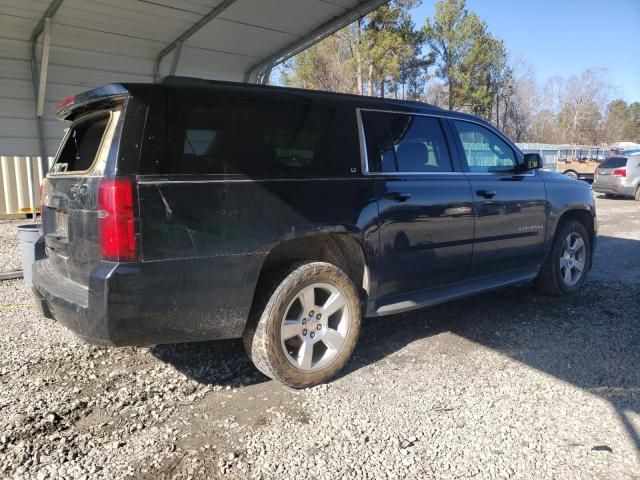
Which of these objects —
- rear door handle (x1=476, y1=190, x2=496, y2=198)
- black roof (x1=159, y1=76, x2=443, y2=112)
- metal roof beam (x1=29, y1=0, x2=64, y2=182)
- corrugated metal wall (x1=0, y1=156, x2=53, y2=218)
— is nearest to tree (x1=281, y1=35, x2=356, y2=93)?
metal roof beam (x1=29, y1=0, x2=64, y2=182)

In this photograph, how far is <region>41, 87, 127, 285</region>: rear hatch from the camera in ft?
9.17

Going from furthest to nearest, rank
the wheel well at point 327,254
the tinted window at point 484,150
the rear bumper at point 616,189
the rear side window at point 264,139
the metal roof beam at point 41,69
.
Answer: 1. the rear bumper at point 616,189
2. the metal roof beam at point 41,69
3. the tinted window at point 484,150
4. the wheel well at point 327,254
5. the rear side window at point 264,139

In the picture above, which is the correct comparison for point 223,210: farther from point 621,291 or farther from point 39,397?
point 621,291

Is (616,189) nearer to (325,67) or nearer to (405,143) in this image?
(405,143)

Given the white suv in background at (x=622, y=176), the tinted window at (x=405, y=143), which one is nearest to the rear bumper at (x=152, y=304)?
the tinted window at (x=405, y=143)

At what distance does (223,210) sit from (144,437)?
141cm

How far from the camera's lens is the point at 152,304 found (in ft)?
9.01

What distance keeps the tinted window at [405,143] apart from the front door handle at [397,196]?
8.0 inches

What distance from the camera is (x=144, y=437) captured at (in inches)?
111

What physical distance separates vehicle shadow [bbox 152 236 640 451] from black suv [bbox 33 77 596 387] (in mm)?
476

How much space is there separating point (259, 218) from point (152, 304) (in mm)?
824

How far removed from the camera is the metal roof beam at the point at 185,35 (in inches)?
403

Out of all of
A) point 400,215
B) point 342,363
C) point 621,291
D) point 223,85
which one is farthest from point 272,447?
point 621,291

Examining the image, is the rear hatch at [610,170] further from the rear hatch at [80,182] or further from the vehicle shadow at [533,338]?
the rear hatch at [80,182]
